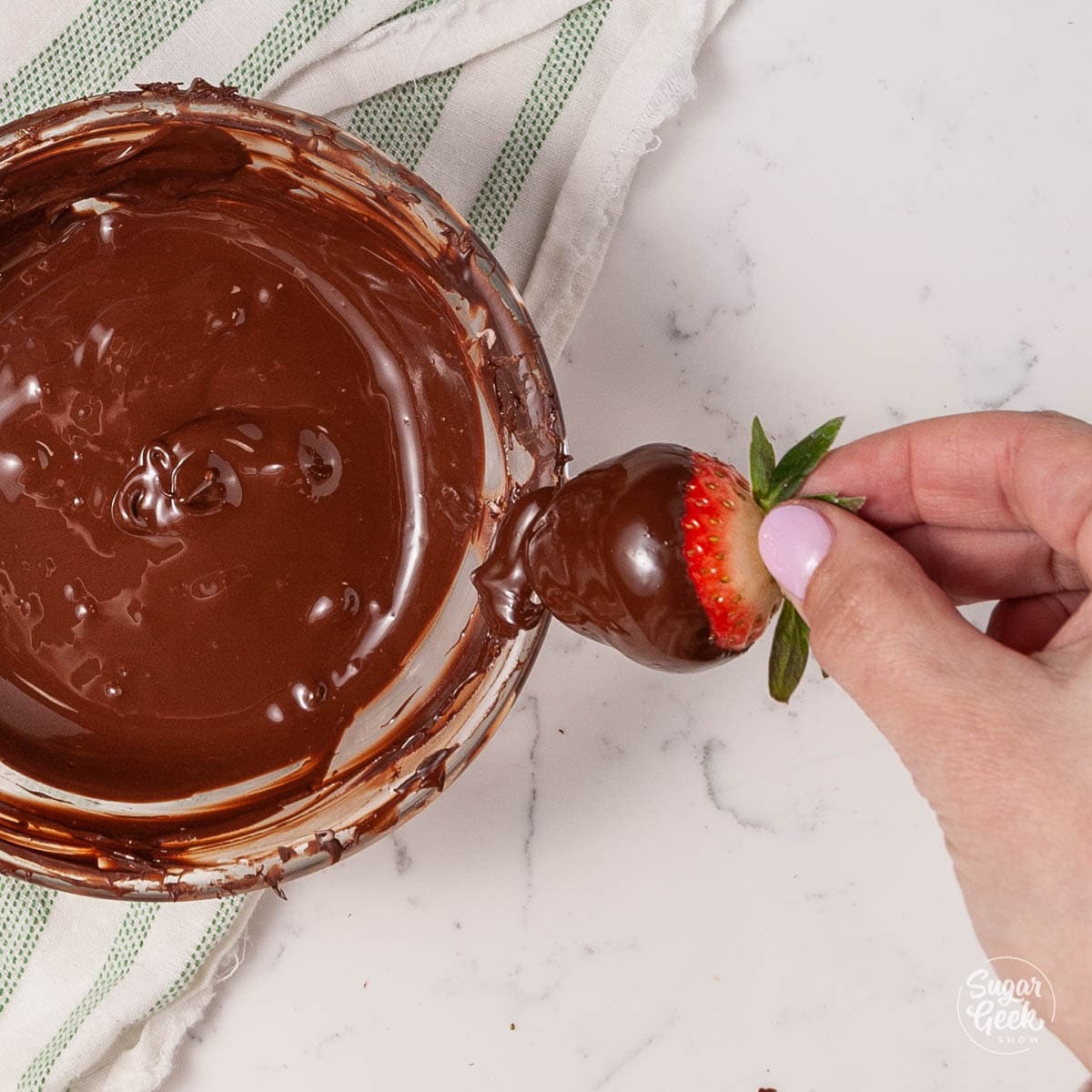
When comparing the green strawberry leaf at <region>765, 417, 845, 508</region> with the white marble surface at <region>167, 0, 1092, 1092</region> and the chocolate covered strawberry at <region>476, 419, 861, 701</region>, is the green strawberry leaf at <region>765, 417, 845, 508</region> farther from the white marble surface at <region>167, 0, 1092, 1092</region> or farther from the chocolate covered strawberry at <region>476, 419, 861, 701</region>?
the white marble surface at <region>167, 0, 1092, 1092</region>

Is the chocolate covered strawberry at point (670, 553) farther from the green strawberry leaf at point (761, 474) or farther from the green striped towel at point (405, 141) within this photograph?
the green striped towel at point (405, 141)

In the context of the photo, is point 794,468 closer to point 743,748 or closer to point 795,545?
point 795,545

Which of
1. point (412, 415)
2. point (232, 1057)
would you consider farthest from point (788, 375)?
point (232, 1057)

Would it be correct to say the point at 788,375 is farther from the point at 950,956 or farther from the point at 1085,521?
the point at 950,956
